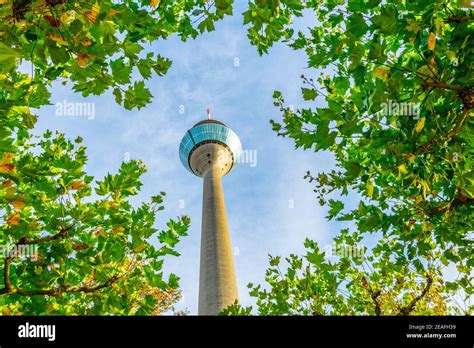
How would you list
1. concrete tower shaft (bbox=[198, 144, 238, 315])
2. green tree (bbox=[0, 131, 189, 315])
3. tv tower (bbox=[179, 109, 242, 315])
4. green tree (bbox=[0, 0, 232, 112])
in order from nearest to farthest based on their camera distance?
green tree (bbox=[0, 0, 232, 112]) < green tree (bbox=[0, 131, 189, 315]) < concrete tower shaft (bbox=[198, 144, 238, 315]) < tv tower (bbox=[179, 109, 242, 315])

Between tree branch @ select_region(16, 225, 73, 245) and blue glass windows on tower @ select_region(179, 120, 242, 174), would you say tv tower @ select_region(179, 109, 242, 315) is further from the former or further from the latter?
tree branch @ select_region(16, 225, 73, 245)

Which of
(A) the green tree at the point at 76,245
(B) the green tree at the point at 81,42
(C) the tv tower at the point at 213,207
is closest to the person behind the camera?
(B) the green tree at the point at 81,42

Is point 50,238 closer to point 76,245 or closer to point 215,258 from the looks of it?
point 76,245

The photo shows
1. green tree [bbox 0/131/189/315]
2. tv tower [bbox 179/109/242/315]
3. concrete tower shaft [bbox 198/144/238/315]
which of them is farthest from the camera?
tv tower [bbox 179/109/242/315]

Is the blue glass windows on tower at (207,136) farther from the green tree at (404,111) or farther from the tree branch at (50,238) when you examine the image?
the tree branch at (50,238)

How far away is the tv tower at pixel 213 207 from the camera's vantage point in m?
24.8

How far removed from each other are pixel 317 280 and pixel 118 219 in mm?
4261

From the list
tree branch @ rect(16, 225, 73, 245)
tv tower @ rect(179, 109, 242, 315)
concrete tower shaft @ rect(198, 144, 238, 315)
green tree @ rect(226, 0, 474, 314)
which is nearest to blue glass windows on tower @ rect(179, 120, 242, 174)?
tv tower @ rect(179, 109, 242, 315)

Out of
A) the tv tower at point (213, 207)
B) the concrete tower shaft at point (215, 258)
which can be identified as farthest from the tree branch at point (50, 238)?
the concrete tower shaft at point (215, 258)

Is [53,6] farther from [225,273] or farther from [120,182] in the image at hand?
[225,273]

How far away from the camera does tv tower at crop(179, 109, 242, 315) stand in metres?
24.8

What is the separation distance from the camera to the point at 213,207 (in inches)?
1224

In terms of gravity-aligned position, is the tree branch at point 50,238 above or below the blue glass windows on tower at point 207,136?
below
